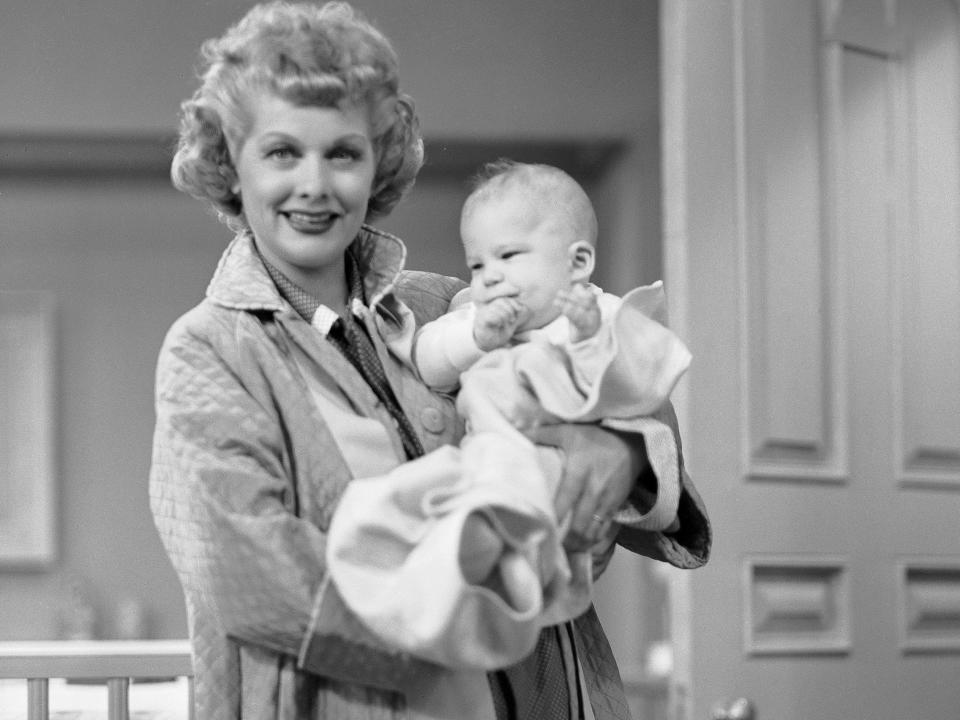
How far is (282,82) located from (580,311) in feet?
1.10

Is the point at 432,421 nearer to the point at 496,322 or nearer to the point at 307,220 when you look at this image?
the point at 496,322

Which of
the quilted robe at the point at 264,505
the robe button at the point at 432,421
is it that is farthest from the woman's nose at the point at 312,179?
the robe button at the point at 432,421

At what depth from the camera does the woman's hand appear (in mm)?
1202

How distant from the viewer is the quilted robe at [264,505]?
1.14 meters

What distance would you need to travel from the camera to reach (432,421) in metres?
1.32

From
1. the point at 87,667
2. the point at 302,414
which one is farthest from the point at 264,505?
the point at 87,667

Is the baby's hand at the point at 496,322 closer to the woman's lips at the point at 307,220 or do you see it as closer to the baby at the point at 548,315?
the baby at the point at 548,315

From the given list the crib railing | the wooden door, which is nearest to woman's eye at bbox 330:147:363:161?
the crib railing

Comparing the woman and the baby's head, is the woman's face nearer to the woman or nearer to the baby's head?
the woman

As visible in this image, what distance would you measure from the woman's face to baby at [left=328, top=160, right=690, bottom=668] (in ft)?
0.40

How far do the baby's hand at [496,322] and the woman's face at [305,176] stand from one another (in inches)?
5.9

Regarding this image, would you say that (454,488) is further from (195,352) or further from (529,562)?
(195,352)

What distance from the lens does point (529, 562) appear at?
109 centimetres

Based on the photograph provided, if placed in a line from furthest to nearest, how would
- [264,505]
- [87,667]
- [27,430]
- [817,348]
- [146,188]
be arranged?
[146,188] → [27,430] → [817,348] → [87,667] → [264,505]
